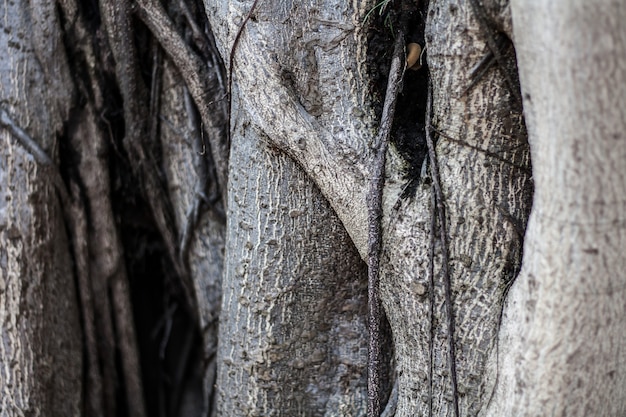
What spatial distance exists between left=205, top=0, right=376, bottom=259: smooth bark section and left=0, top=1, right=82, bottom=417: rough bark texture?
543mm

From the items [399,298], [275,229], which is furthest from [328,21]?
[399,298]

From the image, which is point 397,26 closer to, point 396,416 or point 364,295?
point 364,295

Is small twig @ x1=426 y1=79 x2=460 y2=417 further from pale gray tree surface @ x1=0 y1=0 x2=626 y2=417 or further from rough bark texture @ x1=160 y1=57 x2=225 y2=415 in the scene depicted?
rough bark texture @ x1=160 y1=57 x2=225 y2=415

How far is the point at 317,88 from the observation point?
150 centimetres

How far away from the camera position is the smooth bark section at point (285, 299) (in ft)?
5.16

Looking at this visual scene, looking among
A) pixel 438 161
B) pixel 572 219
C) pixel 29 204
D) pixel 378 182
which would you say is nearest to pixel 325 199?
pixel 378 182

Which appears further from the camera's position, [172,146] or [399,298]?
[172,146]

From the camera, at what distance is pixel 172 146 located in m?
1.89

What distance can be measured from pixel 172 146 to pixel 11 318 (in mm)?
586

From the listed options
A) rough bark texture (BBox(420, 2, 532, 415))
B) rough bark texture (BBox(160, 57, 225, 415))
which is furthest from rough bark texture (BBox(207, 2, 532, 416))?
rough bark texture (BBox(160, 57, 225, 415))

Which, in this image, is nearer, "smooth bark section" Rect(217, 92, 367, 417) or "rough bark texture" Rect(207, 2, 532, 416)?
"rough bark texture" Rect(207, 2, 532, 416)

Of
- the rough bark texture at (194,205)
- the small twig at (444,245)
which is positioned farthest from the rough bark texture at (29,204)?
the small twig at (444,245)

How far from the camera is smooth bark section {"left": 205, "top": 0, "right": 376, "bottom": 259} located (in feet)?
4.80

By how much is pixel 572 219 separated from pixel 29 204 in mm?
1279
